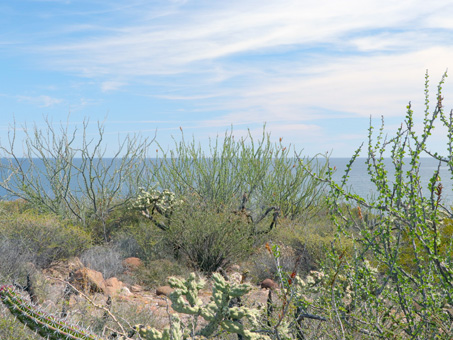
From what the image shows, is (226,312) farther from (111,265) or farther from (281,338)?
(111,265)

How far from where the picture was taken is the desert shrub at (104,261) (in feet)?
22.4

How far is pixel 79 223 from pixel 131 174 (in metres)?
2.26

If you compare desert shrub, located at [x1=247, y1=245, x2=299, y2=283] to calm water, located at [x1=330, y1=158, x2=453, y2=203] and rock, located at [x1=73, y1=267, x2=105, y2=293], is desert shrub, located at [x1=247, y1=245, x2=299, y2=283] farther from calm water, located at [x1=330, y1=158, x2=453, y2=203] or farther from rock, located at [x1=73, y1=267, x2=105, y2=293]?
rock, located at [x1=73, y1=267, x2=105, y2=293]

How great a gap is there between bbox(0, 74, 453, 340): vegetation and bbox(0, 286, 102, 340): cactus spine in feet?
0.03

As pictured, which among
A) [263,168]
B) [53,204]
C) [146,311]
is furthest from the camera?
[263,168]

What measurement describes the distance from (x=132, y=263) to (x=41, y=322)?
4.46 metres

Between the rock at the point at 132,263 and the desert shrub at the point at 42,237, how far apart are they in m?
0.83

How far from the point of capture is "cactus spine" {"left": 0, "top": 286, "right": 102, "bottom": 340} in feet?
8.84

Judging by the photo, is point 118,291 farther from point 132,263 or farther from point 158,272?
point 132,263

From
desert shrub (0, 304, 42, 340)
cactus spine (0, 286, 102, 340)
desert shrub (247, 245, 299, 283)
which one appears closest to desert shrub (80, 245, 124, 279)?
desert shrub (247, 245, 299, 283)

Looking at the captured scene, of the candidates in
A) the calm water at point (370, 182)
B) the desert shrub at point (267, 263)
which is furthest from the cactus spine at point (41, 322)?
the desert shrub at point (267, 263)

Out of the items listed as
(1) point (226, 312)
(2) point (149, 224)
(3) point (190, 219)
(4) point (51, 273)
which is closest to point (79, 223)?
(2) point (149, 224)

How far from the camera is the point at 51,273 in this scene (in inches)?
272

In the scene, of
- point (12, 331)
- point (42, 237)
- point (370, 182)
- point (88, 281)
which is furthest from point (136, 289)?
point (370, 182)
